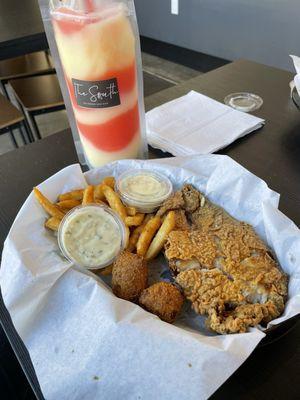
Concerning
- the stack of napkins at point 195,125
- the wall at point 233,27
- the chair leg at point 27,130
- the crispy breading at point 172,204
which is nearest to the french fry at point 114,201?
the crispy breading at point 172,204

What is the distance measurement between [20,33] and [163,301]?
6.20 ft

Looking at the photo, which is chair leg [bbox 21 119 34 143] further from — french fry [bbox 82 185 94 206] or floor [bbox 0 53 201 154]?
french fry [bbox 82 185 94 206]

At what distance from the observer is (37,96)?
2.38m

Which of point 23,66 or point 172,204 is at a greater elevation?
point 172,204

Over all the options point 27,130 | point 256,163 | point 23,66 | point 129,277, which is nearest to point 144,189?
point 129,277

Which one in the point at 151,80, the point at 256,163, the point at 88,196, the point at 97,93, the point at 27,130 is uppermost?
the point at 97,93

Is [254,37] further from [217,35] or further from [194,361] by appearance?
[194,361]

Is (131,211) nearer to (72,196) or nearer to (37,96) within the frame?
(72,196)

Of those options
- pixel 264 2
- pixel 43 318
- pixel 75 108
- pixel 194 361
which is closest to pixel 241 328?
pixel 194 361

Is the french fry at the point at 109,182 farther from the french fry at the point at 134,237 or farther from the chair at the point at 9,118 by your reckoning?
the chair at the point at 9,118

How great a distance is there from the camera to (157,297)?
2.39 ft

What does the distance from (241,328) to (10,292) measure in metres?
0.49

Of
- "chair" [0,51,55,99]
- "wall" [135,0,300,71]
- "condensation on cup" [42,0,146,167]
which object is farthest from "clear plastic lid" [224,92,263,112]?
"wall" [135,0,300,71]

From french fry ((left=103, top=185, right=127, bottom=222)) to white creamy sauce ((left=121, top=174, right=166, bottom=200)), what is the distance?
48mm
